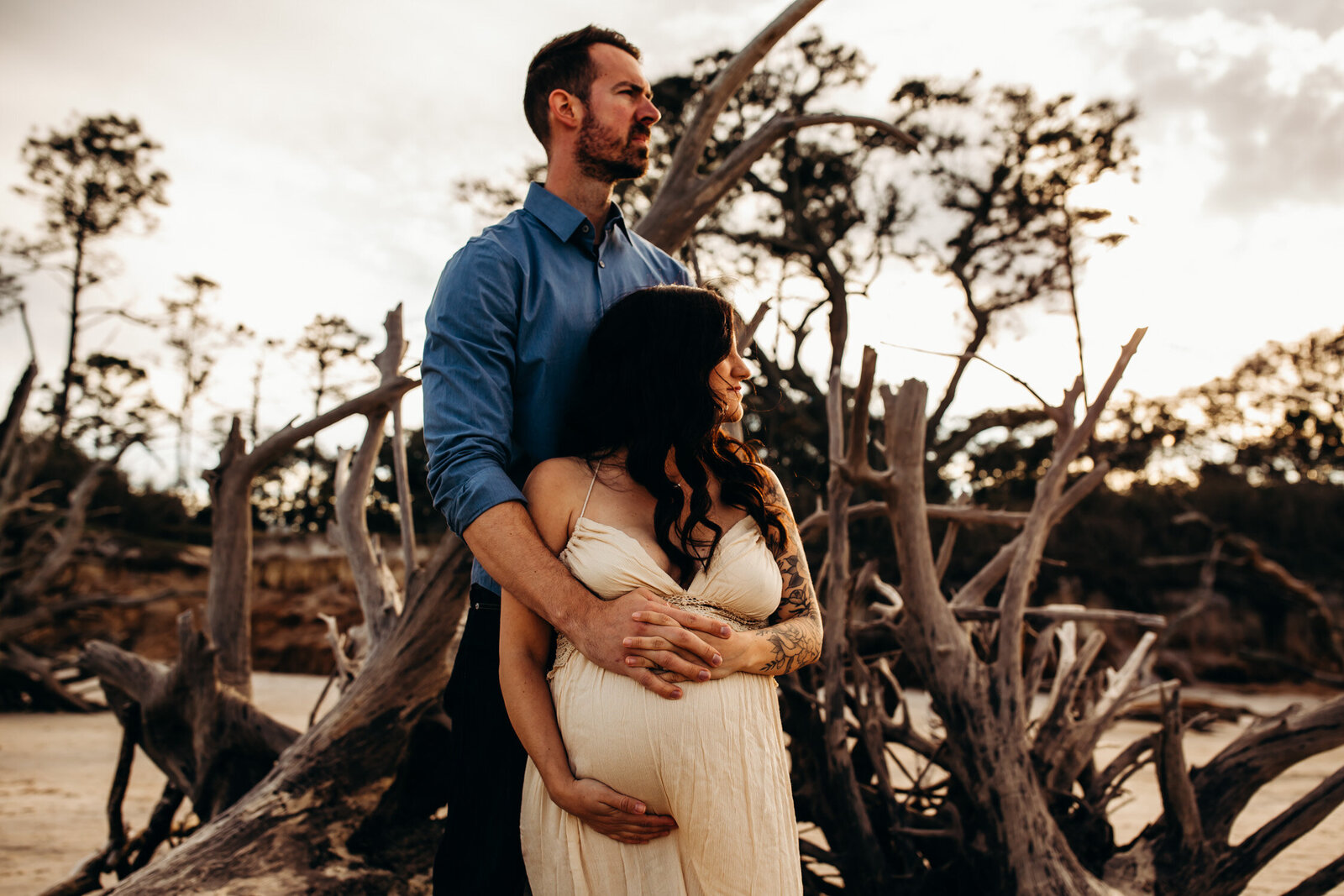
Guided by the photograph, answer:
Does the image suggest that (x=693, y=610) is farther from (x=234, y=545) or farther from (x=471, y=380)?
(x=234, y=545)

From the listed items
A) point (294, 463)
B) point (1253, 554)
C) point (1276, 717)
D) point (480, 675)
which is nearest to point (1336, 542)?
point (1253, 554)

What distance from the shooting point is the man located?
4.32 feet

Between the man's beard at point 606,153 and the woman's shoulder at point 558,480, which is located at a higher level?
the man's beard at point 606,153

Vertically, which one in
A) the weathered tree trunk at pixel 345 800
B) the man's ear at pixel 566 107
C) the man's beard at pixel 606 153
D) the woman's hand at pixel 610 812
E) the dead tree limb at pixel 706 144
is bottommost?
the weathered tree trunk at pixel 345 800

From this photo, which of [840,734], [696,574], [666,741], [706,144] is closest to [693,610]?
[696,574]

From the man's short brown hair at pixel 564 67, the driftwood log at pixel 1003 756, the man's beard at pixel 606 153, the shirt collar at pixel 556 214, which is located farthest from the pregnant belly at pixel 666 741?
the driftwood log at pixel 1003 756

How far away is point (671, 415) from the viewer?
56.6 inches

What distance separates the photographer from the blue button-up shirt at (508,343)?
1416 mm

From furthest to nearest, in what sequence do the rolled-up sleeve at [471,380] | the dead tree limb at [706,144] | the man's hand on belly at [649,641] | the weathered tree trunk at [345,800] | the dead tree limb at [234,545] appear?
the dead tree limb at [234,545] < the dead tree limb at [706,144] < the weathered tree trunk at [345,800] < the rolled-up sleeve at [471,380] < the man's hand on belly at [649,641]

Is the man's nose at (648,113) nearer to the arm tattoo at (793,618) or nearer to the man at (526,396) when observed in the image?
the man at (526,396)

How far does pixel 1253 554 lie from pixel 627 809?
22.1 feet

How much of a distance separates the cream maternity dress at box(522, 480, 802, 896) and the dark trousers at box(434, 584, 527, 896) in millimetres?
117

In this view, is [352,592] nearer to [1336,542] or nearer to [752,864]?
[752,864]

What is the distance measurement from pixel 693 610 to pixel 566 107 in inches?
38.4
